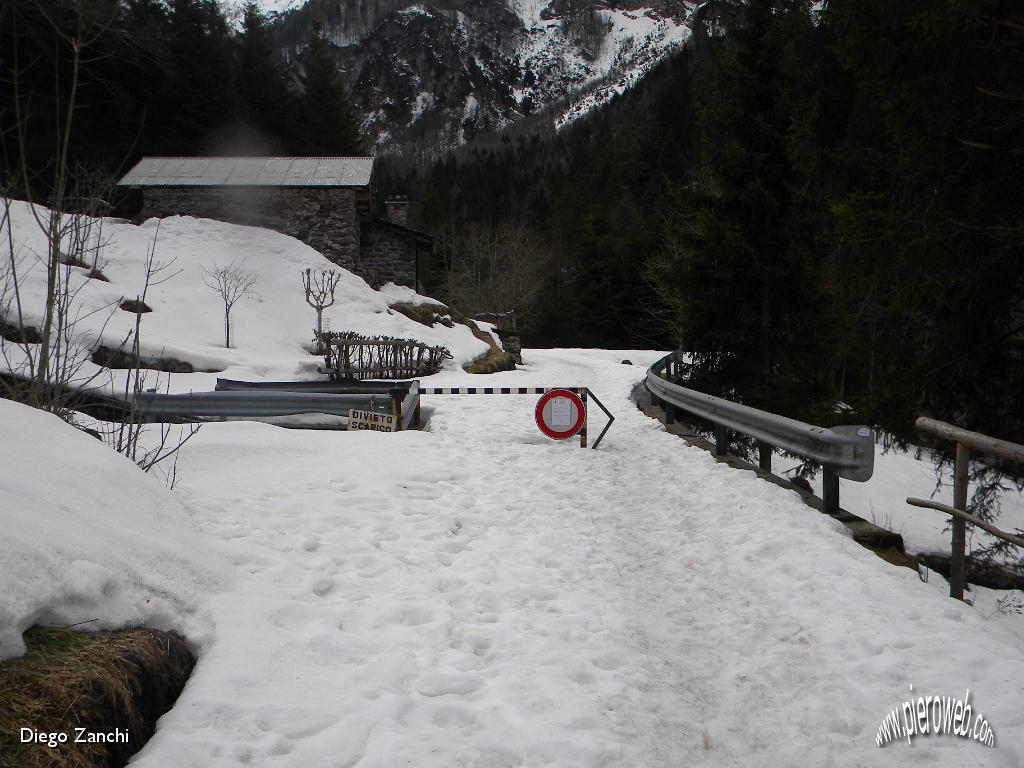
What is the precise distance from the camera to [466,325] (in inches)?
1253

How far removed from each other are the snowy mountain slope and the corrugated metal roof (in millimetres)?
2544

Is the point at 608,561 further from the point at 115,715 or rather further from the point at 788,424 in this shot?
the point at 115,715

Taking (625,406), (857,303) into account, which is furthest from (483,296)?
(625,406)

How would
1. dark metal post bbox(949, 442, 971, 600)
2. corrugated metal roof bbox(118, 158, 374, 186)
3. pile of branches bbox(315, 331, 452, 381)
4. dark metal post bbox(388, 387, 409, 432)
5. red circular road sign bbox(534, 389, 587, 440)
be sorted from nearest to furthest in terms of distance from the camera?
dark metal post bbox(949, 442, 971, 600)
red circular road sign bbox(534, 389, 587, 440)
dark metal post bbox(388, 387, 409, 432)
pile of branches bbox(315, 331, 452, 381)
corrugated metal roof bbox(118, 158, 374, 186)

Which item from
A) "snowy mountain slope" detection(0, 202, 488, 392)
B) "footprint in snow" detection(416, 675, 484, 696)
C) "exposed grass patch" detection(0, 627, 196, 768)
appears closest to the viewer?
"exposed grass patch" detection(0, 627, 196, 768)

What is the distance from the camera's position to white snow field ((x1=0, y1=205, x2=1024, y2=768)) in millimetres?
2543

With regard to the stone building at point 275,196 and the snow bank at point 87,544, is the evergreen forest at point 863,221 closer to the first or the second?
the snow bank at point 87,544

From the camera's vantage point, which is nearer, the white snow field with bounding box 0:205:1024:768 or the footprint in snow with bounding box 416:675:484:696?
the white snow field with bounding box 0:205:1024:768

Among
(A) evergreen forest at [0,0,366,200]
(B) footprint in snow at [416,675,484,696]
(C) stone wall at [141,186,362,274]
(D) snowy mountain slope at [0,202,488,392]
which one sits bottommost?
(B) footprint in snow at [416,675,484,696]

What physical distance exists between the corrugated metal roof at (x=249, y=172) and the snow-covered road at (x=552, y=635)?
85.4 feet

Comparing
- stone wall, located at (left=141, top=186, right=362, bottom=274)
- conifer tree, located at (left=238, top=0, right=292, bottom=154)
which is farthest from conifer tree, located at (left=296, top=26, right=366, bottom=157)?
stone wall, located at (left=141, top=186, right=362, bottom=274)

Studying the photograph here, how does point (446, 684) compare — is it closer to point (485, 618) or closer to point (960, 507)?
point (485, 618)

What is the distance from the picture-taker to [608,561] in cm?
466

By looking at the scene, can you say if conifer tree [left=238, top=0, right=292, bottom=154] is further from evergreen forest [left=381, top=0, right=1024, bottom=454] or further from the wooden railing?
the wooden railing
